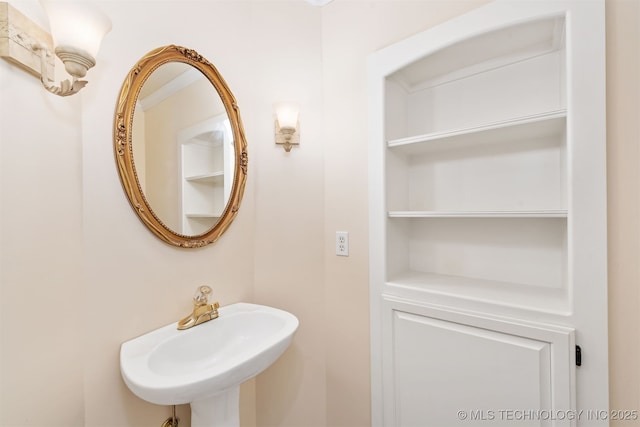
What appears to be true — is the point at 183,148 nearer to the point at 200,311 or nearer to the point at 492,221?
the point at 200,311

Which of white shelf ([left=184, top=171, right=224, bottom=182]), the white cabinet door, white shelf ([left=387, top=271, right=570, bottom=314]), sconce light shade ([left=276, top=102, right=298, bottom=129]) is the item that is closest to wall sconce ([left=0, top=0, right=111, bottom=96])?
white shelf ([left=184, top=171, right=224, bottom=182])

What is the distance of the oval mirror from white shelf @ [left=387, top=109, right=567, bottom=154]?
806mm

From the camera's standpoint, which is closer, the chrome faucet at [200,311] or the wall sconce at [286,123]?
the chrome faucet at [200,311]

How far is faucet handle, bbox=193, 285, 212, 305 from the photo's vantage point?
118 cm

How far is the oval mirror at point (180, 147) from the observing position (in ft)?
3.40

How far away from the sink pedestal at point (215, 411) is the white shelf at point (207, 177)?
2.80ft

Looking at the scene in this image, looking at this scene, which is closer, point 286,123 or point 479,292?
point 479,292

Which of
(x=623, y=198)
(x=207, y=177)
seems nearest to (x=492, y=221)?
(x=623, y=198)

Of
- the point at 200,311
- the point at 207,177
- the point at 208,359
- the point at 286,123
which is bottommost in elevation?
the point at 208,359

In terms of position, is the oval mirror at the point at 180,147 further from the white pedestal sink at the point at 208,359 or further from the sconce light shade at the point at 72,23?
the white pedestal sink at the point at 208,359

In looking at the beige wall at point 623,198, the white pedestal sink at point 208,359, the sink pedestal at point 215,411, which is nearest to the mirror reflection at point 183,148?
the white pedestal sink at point 208,359

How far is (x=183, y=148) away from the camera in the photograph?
1210 millimetres

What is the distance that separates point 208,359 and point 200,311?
7.6 inches

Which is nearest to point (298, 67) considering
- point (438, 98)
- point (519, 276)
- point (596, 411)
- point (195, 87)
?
point (195, 87)
